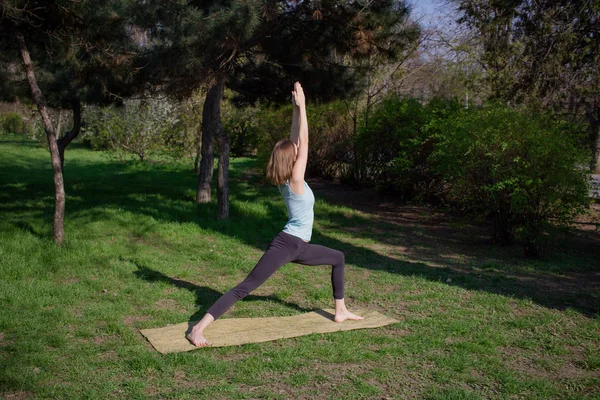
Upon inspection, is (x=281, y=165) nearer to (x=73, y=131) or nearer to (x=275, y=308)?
(x=275, y=308)

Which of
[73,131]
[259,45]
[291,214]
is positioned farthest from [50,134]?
[73,131]

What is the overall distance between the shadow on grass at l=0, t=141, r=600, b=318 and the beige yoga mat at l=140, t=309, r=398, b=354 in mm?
497

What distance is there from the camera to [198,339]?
454 cm

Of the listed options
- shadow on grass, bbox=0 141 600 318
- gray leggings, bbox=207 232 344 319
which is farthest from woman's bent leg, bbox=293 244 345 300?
shadow on grass, bbox=0 141 600 318

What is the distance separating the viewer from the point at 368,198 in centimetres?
1437

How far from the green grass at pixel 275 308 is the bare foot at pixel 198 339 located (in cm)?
7

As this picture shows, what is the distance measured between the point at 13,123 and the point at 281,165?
3703 centimetres

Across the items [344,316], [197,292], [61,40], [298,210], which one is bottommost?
[197,292]

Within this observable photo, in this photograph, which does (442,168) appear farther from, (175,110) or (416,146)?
(175,110)

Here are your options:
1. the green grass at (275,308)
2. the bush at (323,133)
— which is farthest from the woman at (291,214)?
the bush at (323,133)

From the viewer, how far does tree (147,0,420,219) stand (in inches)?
312

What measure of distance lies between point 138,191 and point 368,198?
5.79 meters

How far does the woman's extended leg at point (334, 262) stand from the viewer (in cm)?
498

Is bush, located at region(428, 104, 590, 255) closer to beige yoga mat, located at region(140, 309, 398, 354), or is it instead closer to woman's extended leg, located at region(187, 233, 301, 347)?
beige yoga mat, located at region(140, 309, 398, 354)
